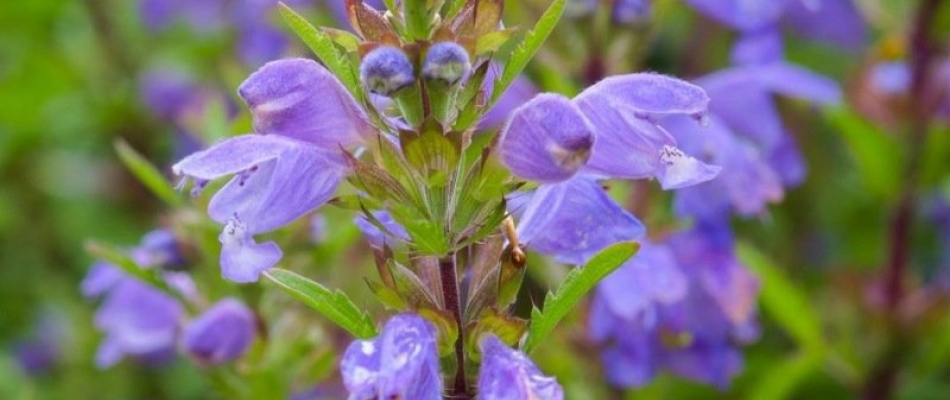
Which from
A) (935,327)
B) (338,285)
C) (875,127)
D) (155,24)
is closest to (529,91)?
(338,285)

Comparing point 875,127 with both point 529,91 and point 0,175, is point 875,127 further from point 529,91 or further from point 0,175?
point 0,175

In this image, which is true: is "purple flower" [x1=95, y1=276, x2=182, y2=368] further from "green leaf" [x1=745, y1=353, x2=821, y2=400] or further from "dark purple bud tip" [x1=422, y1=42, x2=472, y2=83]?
"dark purple bud tip" [x1=422, y1=42, x2=472, y2=83]

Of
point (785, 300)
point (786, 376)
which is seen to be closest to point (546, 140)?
point (786, 376)

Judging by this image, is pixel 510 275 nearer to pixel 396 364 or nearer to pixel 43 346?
pixel 396 364

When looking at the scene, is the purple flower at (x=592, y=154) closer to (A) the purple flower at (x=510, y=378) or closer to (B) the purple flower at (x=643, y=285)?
(A) the purple flower at (x=510, y=378)

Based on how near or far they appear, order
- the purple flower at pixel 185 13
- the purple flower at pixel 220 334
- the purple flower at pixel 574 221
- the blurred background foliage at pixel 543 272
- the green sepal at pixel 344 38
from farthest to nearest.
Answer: the purple flower at pixel 185 13, the blurred background foliage at pixel 543 272, the purple flower at pixel 220 334, the purple flower at pixel 574 221, the green sepal at pixel 344 38

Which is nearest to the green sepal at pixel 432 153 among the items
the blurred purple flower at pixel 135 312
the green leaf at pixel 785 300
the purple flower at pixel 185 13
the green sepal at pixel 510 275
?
the green sepal at pixel 510 275
